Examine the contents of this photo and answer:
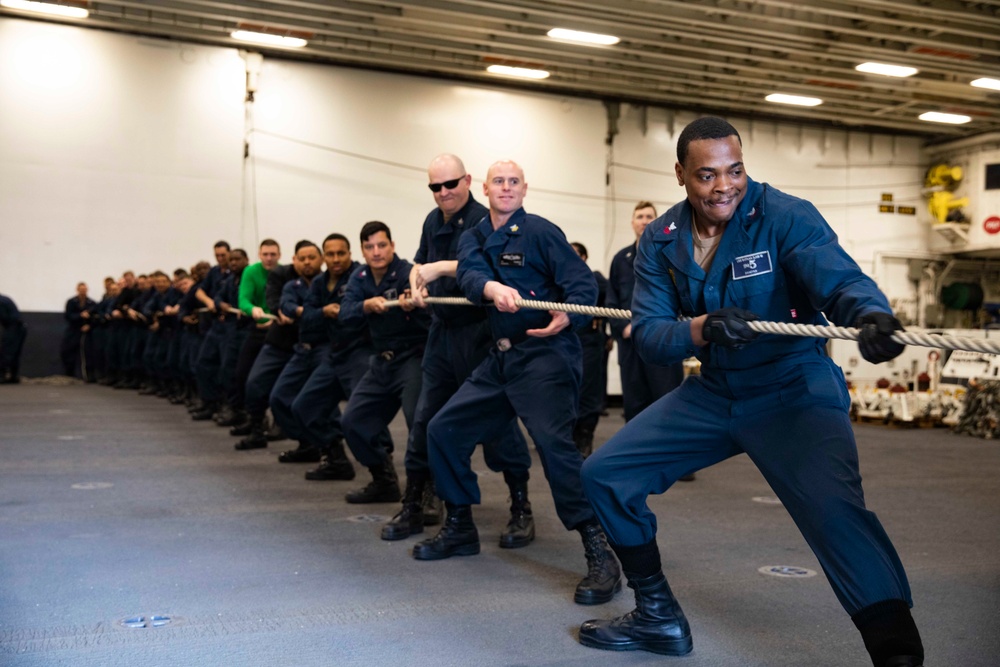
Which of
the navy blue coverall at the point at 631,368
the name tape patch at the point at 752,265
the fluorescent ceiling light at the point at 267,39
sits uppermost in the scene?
the fluorescent ceiling light at the point at 267,39

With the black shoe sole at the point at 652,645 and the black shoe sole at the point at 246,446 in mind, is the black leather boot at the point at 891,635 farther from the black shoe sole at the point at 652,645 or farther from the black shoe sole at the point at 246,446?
the black shoe sole at the point at 246,446

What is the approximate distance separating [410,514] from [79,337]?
1334 centimetres

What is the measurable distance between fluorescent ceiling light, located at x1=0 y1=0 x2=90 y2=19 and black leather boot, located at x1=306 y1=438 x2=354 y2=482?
10330 millimetres

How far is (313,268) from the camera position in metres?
8.09

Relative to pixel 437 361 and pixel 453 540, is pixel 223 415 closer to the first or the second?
pixel 437 361

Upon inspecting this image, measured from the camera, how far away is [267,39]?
15.2m

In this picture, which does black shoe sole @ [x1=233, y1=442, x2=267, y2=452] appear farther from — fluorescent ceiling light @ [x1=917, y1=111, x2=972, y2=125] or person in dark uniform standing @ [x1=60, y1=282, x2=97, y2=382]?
fluorescent ceiling light @ [x1=917, y1=111, x2=972, y2=125]

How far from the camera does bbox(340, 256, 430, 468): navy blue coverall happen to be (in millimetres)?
5797

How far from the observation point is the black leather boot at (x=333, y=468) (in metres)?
7.07

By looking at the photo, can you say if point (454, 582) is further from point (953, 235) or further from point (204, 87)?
point (953, 235)

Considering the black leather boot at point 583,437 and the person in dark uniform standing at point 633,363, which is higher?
the person in dark uniform standing at point 633,363

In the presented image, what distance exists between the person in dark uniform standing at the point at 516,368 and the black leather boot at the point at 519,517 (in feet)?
0.76

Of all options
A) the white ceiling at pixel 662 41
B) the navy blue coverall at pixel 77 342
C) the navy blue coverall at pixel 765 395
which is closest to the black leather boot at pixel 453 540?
the navy blue coverall at pixel 765 395

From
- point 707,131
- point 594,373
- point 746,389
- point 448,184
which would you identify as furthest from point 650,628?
point 594,373
